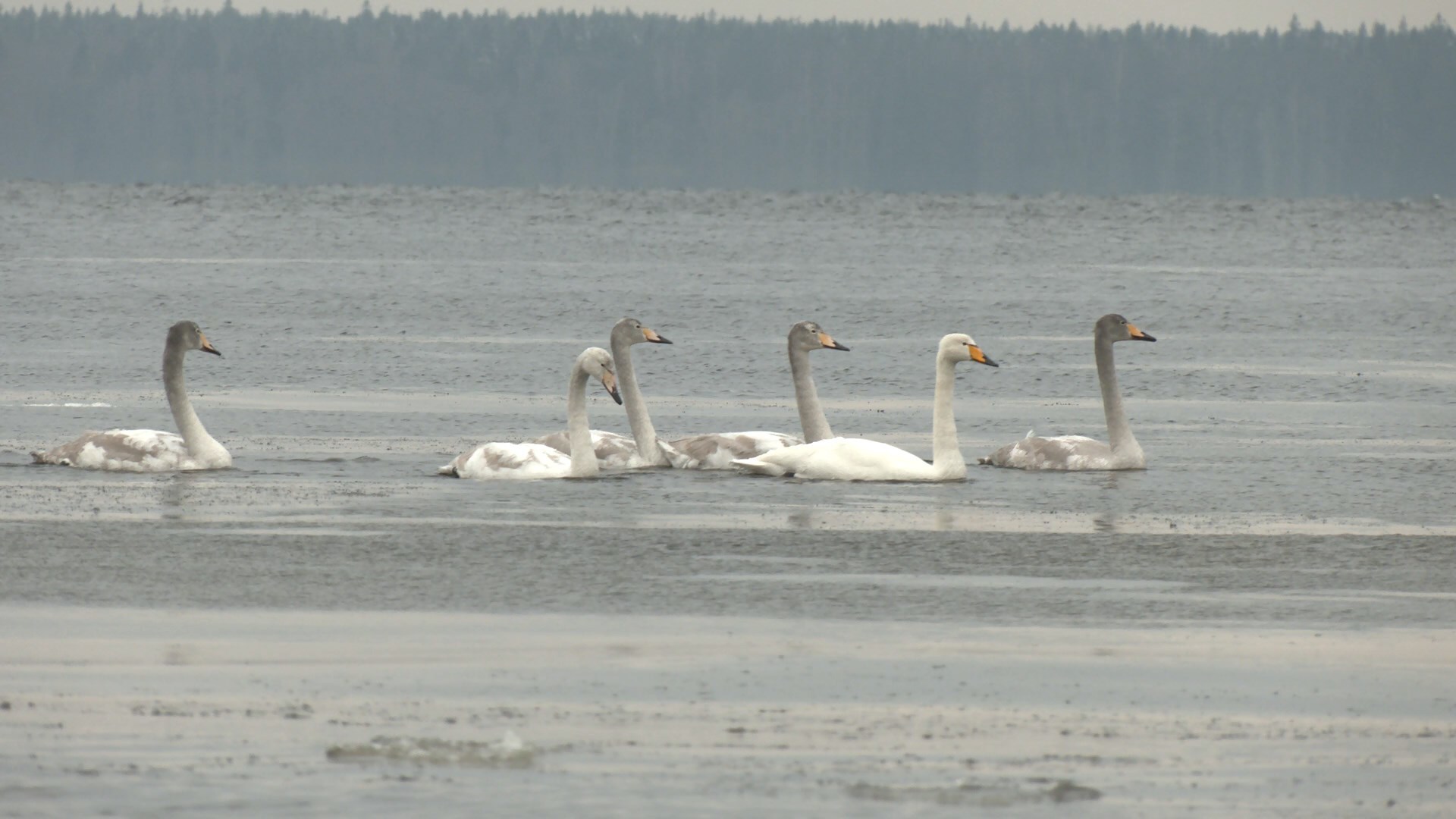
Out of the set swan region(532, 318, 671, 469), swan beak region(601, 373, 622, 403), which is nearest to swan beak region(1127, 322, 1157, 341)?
swan region(532, 318, 671, 469)

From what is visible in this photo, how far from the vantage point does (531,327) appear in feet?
114

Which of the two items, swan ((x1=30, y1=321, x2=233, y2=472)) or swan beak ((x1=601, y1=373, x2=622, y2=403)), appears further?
swan beak ((x1=601, y1=373, x2=622, y2=403))

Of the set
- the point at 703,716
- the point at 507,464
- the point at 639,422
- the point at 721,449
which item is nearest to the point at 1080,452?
the point at 721,449

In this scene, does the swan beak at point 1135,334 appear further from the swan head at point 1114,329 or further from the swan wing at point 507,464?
the swan wing at point 507,464

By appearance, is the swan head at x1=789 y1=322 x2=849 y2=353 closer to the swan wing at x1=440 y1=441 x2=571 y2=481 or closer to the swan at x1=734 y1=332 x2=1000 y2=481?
the swan at x1=734 y1=332 x2=1000 y2=481

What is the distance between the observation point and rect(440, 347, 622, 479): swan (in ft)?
50.5

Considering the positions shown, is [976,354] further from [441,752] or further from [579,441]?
[441,752]

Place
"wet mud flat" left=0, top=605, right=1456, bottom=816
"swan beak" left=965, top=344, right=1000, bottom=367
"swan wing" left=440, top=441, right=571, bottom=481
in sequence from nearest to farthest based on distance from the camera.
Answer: "wet mud flat" left=0, top=605, right=1456, bottom=816, "swan wing" left=440, top=441, right=571, bottom=481, "swan beak" left=965, top=344, right=1000, bottom=367

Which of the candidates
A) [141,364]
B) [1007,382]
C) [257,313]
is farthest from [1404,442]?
[257,313]

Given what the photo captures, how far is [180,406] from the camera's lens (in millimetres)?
16000

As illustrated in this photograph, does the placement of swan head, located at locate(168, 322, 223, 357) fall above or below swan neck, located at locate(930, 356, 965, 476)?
above

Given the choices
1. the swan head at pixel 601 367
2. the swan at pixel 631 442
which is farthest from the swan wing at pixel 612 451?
the swan head at pixel 601 367

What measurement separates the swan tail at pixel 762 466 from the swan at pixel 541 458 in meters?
0.97

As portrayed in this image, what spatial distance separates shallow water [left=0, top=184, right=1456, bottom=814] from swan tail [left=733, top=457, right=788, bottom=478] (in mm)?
418
